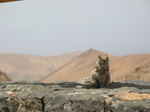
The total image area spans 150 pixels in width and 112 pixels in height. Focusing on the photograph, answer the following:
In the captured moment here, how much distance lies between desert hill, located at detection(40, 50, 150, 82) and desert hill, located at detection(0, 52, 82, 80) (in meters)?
12.1

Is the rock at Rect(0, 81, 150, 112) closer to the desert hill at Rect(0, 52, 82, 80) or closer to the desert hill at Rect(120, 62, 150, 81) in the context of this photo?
the desert hill at Rect(120, 62, 150, 81)

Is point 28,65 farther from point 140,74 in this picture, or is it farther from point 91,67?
point 140,74

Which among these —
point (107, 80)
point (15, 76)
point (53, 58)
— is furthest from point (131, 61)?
point (53, 58)

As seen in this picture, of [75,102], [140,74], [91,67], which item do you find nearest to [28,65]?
[91,67]

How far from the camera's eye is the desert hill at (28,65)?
43.5 m

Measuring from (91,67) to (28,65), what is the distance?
84.6 ft

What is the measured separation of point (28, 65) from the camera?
4997 centimetres

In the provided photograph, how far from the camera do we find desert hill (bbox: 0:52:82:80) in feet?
143

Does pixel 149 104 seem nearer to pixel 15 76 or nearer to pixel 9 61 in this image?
pixel 15 76

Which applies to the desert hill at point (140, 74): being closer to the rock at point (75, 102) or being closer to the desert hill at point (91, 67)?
the desert hill at point (91, 67)

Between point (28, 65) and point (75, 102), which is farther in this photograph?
point (28, 65)

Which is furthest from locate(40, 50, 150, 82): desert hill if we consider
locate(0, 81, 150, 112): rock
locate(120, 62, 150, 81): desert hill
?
locate(0, 81, 150, 112): rock

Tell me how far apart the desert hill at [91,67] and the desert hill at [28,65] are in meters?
12.1

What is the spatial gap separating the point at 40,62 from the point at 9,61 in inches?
263
